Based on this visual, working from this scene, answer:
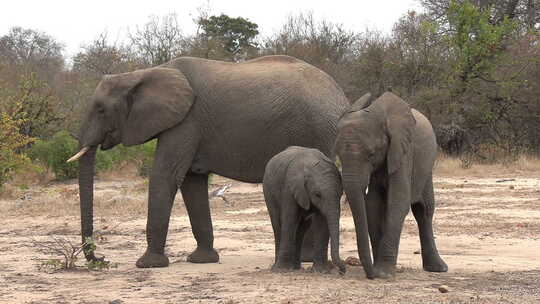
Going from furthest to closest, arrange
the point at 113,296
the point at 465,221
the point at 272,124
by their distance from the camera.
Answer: the point at 465,221
the point at 272,124
the point at 113,296

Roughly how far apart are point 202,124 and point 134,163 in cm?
1448

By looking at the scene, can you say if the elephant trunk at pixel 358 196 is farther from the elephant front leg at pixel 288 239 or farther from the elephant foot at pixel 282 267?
the elephant foot at pixel 282 267

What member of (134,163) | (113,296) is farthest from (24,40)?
(113,296)

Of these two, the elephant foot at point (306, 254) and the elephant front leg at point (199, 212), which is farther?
the elephant front leg at point (199, 212)


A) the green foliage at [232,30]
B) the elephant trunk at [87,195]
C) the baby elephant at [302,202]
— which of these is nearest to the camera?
the baby elephant at [302,202]

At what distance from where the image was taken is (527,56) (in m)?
26.2

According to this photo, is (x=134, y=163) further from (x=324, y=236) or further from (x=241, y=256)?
(x=324, y=236)

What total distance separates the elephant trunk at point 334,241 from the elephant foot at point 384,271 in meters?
0.30

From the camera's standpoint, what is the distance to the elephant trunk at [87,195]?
9.14m

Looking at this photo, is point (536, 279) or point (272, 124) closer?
point (536, 279)

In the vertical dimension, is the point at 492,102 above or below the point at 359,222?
above

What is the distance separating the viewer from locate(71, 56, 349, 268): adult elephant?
8.98m

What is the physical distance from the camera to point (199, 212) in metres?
9.73

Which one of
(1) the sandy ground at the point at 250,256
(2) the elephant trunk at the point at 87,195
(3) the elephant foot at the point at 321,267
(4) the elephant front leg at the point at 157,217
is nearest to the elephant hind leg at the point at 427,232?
(1) the sandy ground at the point at 250,256
